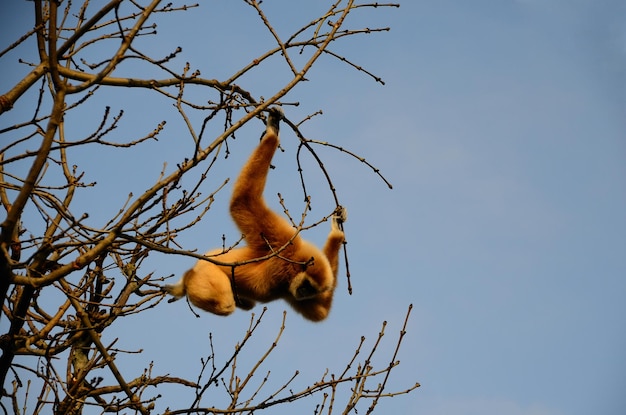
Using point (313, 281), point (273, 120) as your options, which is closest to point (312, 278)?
point (313, 281)

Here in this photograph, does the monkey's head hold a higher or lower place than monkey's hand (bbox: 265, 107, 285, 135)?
lower

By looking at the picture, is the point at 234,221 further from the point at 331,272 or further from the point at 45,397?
the point at 45,397

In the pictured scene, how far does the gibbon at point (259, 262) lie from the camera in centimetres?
715

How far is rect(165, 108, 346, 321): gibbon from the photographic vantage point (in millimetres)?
7148

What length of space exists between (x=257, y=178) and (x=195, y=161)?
2.88 m

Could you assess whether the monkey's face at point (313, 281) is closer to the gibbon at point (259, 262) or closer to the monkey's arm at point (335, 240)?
the gibbon at point (259, 262)

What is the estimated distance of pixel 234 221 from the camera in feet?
23.7

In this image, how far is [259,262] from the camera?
7.25m

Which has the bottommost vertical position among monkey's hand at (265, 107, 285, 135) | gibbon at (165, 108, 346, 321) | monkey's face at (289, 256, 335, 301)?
monkey's face at (289, 256, 335, 301)

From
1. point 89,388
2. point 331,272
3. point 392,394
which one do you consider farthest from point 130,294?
point 392,394

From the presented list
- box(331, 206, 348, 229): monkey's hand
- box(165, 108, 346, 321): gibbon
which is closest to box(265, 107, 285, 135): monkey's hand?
box(165, 108, 346, 321): gibbon

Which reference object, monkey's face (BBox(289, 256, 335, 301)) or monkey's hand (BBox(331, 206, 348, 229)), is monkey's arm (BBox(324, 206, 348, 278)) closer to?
monkey's hand (BBox(331, 206, 348, 229))

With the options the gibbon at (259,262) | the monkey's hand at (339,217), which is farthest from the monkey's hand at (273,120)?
the monkey's hand at (339,217)

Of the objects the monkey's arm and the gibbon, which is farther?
the monkey's arm
